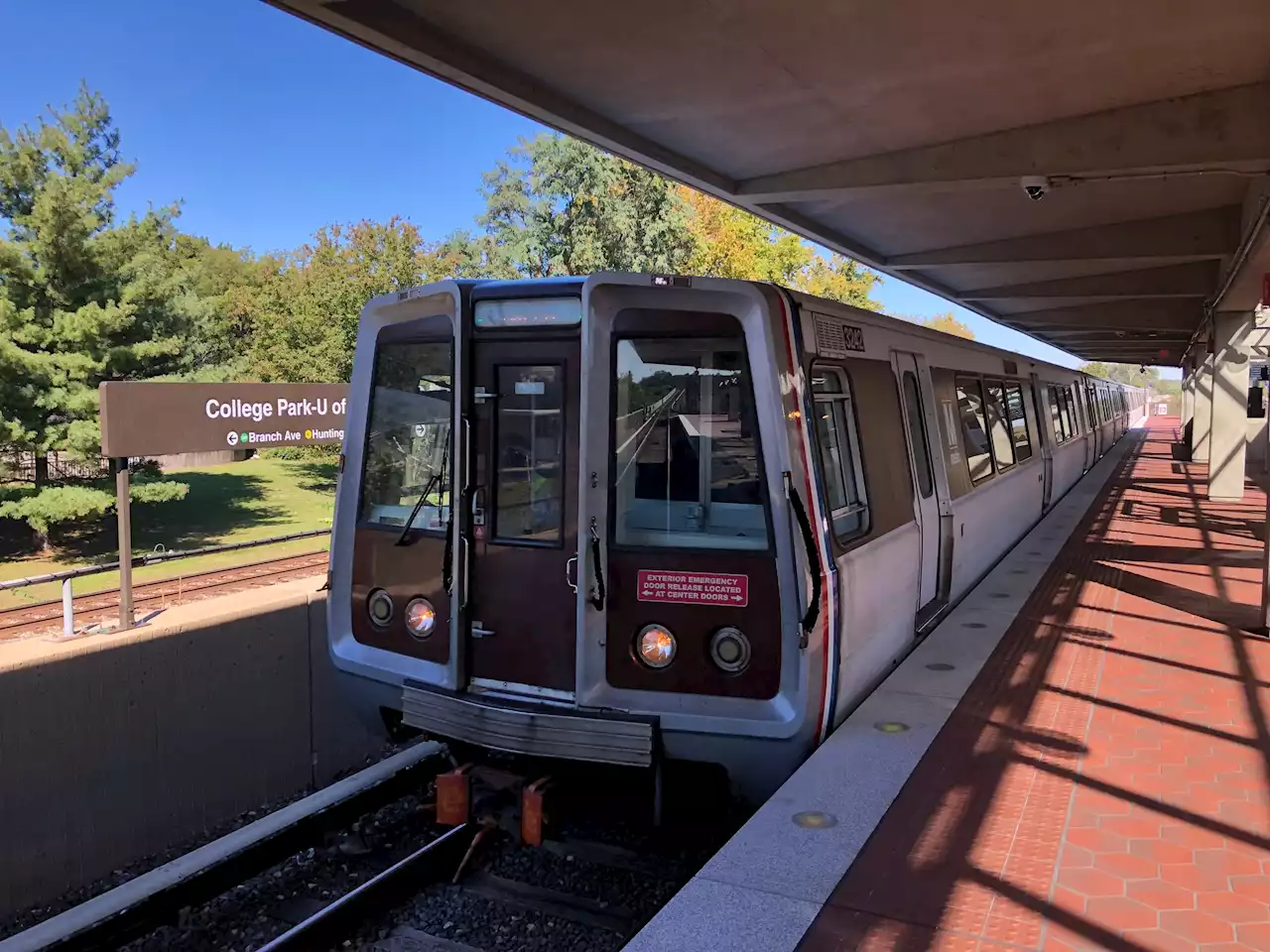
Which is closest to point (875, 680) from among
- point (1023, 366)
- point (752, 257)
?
point (1023, 366)

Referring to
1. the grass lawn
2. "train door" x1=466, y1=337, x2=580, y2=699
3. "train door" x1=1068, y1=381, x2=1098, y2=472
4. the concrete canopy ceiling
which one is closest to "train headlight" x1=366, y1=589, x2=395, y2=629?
"train door" x1=466, y1=337, x2=580, y2=699

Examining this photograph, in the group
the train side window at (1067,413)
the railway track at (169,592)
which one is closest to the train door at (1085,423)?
the train side window at (1067,413)

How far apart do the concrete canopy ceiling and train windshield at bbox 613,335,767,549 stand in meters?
3.14

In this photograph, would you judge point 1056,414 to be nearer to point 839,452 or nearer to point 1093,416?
point 1093,416

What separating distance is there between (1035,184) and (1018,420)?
10.9 feet

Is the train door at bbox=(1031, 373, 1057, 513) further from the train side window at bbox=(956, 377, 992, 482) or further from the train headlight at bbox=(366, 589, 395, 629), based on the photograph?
the train headlight at bbox=(366, 589, 395, 629)

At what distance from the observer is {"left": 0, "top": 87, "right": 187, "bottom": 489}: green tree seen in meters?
23.1

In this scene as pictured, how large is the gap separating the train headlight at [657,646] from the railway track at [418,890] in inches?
23.1

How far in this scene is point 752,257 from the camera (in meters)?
38.9

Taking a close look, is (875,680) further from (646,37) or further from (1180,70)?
(1180,70)

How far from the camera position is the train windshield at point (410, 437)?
525 centimetres

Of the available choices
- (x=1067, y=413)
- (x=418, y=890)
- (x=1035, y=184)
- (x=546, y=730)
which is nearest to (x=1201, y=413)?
(x=1067, y=413)

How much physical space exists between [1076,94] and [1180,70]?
0.83 metres

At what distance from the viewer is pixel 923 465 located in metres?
6.99
